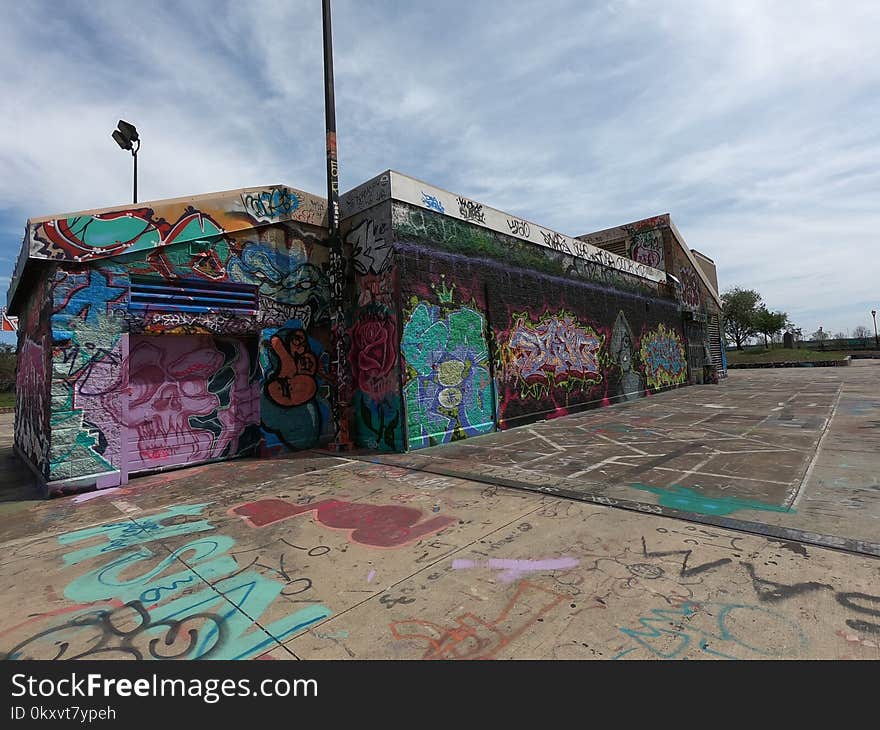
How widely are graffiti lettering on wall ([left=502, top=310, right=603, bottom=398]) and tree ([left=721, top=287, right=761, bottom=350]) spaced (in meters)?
50.9

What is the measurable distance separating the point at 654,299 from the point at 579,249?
6.76 metres

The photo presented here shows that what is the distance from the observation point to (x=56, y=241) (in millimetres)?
6188

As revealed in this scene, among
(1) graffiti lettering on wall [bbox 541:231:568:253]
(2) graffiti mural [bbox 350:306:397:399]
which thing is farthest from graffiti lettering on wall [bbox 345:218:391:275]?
(1) graffiti lettering on wall [bbox 541:231:568:253]

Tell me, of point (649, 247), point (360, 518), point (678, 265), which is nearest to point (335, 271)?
point (360, 518)

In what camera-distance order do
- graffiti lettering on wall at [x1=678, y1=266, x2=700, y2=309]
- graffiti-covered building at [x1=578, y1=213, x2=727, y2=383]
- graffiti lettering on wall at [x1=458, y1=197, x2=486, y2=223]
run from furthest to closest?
graffiti lettering on wall at [x1=678, y1=266, x2=700, y2=309]
graffiti-covered building at [x1=578, y1=213, x2=727, y2=383]
graffiti lettering on wall at [x1=458, y1=197, x2=486, y2=223]

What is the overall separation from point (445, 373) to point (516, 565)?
619 centimetres

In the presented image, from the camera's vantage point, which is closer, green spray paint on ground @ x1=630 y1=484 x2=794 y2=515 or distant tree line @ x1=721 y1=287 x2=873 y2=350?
green spray paint on ground @ x1=630 y1=484 x2=794 y2=515

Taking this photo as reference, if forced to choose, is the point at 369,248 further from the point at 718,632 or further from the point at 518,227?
the point at 718,632

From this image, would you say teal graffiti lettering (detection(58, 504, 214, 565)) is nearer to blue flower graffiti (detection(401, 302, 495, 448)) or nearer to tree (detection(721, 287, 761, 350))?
blue flower graffiti (detection(401, 302, 495, 448))

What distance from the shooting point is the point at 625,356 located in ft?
53.9

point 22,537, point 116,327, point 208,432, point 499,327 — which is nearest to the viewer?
point 22,537

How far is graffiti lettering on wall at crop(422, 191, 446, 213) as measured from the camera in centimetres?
930
